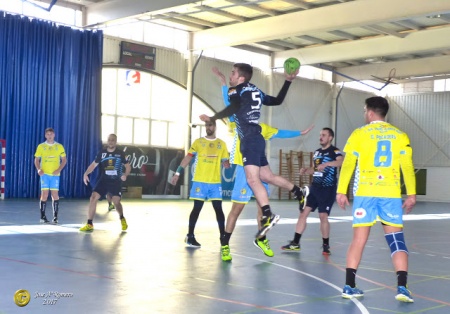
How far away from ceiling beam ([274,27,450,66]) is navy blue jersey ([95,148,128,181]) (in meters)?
22.7

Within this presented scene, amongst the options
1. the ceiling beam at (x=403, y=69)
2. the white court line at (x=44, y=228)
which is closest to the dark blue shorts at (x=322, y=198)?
the white court line at (x=44, y=228)

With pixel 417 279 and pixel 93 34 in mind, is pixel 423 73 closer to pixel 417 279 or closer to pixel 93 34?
pixel 93 34

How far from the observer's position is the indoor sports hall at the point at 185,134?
25.0 ft

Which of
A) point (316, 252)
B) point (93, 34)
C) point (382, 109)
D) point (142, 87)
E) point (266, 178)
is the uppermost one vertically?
point (93, 34)

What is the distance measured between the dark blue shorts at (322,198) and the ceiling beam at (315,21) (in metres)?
16.2

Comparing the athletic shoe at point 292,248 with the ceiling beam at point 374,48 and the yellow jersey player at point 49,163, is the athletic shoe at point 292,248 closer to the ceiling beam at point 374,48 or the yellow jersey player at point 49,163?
the yellow jersey player at point 49,163

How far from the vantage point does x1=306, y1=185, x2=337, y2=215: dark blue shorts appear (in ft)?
39.0

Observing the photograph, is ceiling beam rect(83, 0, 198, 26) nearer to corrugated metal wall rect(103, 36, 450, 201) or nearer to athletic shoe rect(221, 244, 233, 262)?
corrugated metal wall rect(103, 36, 450, 201)

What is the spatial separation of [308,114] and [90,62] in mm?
17644

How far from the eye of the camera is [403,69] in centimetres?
4172

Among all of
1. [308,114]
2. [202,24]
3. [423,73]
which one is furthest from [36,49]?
[423,73]

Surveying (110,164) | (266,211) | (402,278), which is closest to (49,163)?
(110,164)

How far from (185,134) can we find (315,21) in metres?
10.4

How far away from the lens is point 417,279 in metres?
8.98
